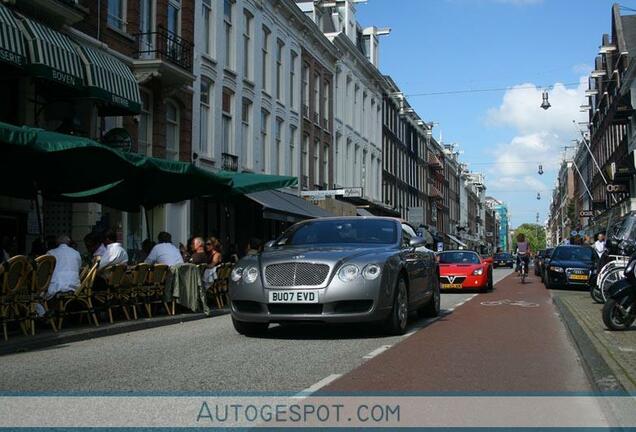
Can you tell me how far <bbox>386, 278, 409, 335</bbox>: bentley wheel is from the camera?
9.41 m

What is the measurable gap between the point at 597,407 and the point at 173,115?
19.1m

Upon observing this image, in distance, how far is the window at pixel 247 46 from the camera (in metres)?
28.0

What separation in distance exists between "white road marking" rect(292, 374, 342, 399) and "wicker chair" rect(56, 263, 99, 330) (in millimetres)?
4994

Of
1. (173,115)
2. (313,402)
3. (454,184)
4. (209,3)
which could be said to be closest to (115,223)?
(173,115)

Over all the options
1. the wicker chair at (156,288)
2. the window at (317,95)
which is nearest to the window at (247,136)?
the window at (317,95)

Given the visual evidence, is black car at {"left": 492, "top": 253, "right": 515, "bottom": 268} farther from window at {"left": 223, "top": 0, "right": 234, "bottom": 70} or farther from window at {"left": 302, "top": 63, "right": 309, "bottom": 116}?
window at {"left": 223, "top": 0, "right": 234, "bottom": 70}

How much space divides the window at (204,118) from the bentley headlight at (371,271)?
16.3m

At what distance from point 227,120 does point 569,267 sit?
1308 cm

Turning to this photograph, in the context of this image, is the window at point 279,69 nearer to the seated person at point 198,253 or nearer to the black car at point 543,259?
the black car at point 543,259

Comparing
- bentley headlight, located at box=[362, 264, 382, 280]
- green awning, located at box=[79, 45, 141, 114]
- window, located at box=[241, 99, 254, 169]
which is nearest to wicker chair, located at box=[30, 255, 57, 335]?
bentley headlight, located at box=[362, 264, 382, 280]

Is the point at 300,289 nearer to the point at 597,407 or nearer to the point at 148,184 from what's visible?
the point at 597,407

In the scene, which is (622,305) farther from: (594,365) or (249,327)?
(249,327)

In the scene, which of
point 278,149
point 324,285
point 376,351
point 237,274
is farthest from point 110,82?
point 278,149

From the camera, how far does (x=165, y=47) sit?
21375mm
